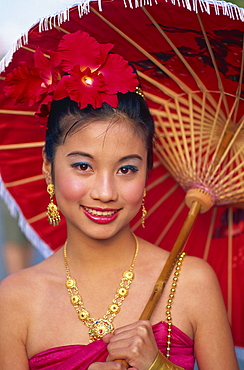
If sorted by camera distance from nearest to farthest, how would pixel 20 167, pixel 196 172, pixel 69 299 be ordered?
pixel 69 299 → pixel 196 172 → pixel 20 167

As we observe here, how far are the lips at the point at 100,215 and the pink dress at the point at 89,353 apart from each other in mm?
453

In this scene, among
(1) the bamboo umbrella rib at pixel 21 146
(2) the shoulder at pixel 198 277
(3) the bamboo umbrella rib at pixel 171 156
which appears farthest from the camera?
(1) the bamboo umbrella rib at pixel 21 146

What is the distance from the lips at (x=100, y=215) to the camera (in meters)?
2.22

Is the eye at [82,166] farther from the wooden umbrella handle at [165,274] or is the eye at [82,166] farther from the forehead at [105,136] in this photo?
the wooden umbrella handle at [165,274]

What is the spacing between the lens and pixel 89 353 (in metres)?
2.24

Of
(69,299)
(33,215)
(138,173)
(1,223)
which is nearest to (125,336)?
(69,299)

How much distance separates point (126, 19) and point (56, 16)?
0.84 ft

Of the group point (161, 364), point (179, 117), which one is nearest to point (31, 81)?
point (179, 117)

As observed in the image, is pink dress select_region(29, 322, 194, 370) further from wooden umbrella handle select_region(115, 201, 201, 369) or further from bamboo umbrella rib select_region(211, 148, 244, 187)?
bamboo umbrella rib select_region(211, 148, 244, 187)

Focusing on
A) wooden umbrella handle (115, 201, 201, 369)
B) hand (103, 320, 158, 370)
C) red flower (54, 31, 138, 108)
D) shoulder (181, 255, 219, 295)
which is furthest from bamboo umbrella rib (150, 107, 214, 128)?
hand (103, 320, 158, 370)

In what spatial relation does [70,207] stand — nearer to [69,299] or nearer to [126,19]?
[69,299]

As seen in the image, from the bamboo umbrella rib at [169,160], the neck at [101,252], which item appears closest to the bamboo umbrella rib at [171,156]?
the bamboo umbrella rib at [169,160]

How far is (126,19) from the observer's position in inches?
87.2

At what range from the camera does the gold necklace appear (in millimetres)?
2324
